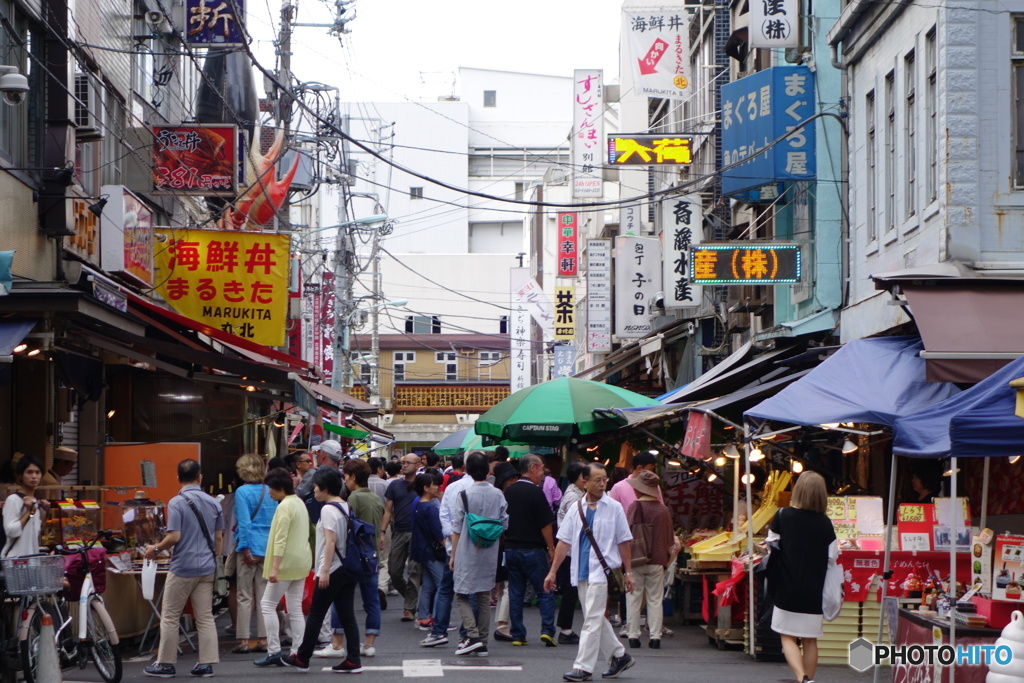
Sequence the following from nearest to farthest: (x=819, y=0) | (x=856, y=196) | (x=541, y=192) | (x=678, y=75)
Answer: (x=856, y=196), (x=819, y=0), (x=678, y=75), (x=541, y=192)

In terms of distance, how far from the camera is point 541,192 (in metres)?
63.9

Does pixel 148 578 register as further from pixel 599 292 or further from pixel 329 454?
pixel 599 292

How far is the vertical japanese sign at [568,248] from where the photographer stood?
46.8m

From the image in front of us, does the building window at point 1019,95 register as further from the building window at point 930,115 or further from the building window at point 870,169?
the building window at point 870,169

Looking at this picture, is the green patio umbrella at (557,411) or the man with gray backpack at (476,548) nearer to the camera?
the man with gray backpack at (476,548)

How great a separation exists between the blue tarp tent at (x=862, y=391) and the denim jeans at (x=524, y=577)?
113 inches

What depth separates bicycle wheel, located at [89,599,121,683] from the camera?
1038 centimetres

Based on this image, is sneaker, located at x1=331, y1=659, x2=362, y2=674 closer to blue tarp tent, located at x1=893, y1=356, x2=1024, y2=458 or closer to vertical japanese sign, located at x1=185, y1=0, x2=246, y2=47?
blue tarp tent, located at x1=893, y1=356, x2=1024, y2=458

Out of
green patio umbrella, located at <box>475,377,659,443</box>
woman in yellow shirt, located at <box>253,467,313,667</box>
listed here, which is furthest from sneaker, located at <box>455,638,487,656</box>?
green patio umbrella, located at <box>475,377,659,443</box>

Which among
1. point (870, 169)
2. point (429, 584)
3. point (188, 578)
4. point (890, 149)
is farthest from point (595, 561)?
point (870, 169)

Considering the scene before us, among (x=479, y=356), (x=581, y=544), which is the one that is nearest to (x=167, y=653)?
(x=581, y=544)

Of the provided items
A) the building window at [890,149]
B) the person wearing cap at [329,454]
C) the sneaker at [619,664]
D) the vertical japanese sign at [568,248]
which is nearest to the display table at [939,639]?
the sneaker at [619,664]

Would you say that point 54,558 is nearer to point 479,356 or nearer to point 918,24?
point 918,24

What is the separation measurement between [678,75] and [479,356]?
45625 mm
